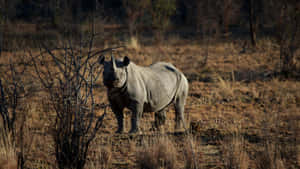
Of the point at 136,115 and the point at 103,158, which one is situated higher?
the point at 136,115

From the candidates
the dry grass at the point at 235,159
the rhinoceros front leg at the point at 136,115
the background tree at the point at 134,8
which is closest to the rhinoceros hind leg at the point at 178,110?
the rhinoceros front leg at the point at 136,115

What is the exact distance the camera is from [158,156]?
4328 mm

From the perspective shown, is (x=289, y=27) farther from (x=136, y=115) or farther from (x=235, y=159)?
(x=235, y=159)

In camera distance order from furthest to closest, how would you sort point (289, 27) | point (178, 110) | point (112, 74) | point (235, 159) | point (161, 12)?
point (161, 12), point (289, 27), point (178, 110), point (112, 74), point (235, 159)

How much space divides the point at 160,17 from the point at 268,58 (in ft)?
17.6

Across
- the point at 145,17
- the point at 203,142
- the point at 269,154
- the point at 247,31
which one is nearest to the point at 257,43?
the point at 247,31

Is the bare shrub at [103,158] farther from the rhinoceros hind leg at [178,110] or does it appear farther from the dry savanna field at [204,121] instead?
the rhinoceros hind leg at [178,110]

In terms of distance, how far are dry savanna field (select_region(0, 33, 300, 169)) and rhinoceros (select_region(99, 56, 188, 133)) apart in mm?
321

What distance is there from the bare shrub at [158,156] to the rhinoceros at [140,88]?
4.03ft

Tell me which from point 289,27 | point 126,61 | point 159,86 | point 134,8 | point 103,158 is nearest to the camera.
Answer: point 103,158

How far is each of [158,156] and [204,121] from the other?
2840 mm

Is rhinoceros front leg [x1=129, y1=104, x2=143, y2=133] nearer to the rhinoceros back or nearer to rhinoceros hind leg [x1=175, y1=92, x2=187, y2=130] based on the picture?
the rhinoceros back

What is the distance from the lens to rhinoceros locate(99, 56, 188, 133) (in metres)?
5.24

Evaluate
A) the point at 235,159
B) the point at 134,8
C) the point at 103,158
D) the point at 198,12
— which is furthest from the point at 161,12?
the point at 235,159
